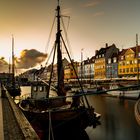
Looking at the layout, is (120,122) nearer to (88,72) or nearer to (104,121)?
(104,121)

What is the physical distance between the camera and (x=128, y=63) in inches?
3652

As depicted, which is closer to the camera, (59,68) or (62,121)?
(62,121)

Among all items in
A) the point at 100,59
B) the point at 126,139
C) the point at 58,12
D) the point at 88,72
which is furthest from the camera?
the point at 88,72

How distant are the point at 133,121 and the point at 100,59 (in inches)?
3400

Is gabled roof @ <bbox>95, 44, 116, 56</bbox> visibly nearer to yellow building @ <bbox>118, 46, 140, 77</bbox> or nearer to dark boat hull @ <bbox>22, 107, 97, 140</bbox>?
yellow building @ <bbox>118, 46, 140, 77</bbox>

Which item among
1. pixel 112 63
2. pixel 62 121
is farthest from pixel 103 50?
pixel 62 121

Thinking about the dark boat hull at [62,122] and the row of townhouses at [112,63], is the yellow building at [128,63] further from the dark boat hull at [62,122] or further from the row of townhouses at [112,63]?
the dark boat hull at [62,122]

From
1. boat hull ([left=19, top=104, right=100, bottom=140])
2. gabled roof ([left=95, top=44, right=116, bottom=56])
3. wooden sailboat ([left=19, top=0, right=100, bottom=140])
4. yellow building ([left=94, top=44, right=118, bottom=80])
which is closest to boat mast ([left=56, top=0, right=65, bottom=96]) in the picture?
wooden sailboat ([left=19, top=0, right=100, bottom=140])

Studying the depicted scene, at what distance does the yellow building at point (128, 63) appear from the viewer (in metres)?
89.2

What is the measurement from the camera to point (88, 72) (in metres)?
126

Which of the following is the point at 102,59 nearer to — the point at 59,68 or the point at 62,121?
the point at 59,68

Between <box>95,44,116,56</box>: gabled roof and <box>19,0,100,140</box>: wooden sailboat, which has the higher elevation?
<box>95,44,116,56</box>: gabled roof

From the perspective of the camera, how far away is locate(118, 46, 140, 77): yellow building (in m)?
89.2

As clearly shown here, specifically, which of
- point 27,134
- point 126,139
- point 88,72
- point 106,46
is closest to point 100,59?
point 106,46
